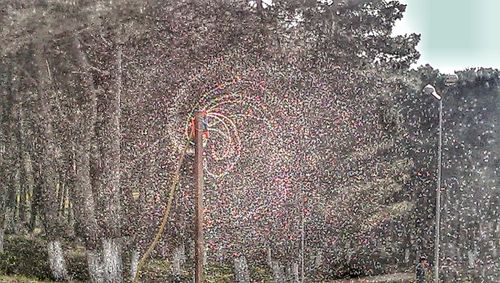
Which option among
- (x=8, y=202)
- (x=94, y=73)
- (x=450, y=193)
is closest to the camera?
(x=94, y=73)

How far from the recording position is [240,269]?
12.4 meters

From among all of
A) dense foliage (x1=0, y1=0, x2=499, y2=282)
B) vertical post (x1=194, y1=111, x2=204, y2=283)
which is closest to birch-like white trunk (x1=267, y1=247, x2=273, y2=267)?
dense foliage (x1=0, y1=0, x2=499, y2=282)

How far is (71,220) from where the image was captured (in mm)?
12133

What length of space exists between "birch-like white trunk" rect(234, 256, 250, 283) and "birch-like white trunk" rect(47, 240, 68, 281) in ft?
10.3

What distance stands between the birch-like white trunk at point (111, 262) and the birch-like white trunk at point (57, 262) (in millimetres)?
857

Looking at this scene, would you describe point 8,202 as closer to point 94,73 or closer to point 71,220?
point 71,220

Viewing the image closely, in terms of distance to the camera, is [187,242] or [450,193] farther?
[450,193]

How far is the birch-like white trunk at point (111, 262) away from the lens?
11.4 m

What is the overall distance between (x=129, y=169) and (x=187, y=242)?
181 cm

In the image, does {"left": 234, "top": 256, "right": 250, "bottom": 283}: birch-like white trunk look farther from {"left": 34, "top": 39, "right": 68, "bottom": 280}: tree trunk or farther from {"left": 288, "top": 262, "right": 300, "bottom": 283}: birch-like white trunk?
{"left": 34, "top": 39, "right": 68, "bottom": 280}: tree trunk

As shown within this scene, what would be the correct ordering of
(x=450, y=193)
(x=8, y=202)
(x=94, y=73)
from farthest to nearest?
(x=450, y=193) → (x=8, y=202) → (x=94, y=73)

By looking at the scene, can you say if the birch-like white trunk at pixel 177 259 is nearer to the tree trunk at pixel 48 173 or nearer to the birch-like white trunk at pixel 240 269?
the birch-like white trunk at pixel 240 269

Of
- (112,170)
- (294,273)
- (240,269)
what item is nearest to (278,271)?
(294,273)

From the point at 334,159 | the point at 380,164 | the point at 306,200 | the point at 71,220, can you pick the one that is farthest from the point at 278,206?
the point at 71,220
